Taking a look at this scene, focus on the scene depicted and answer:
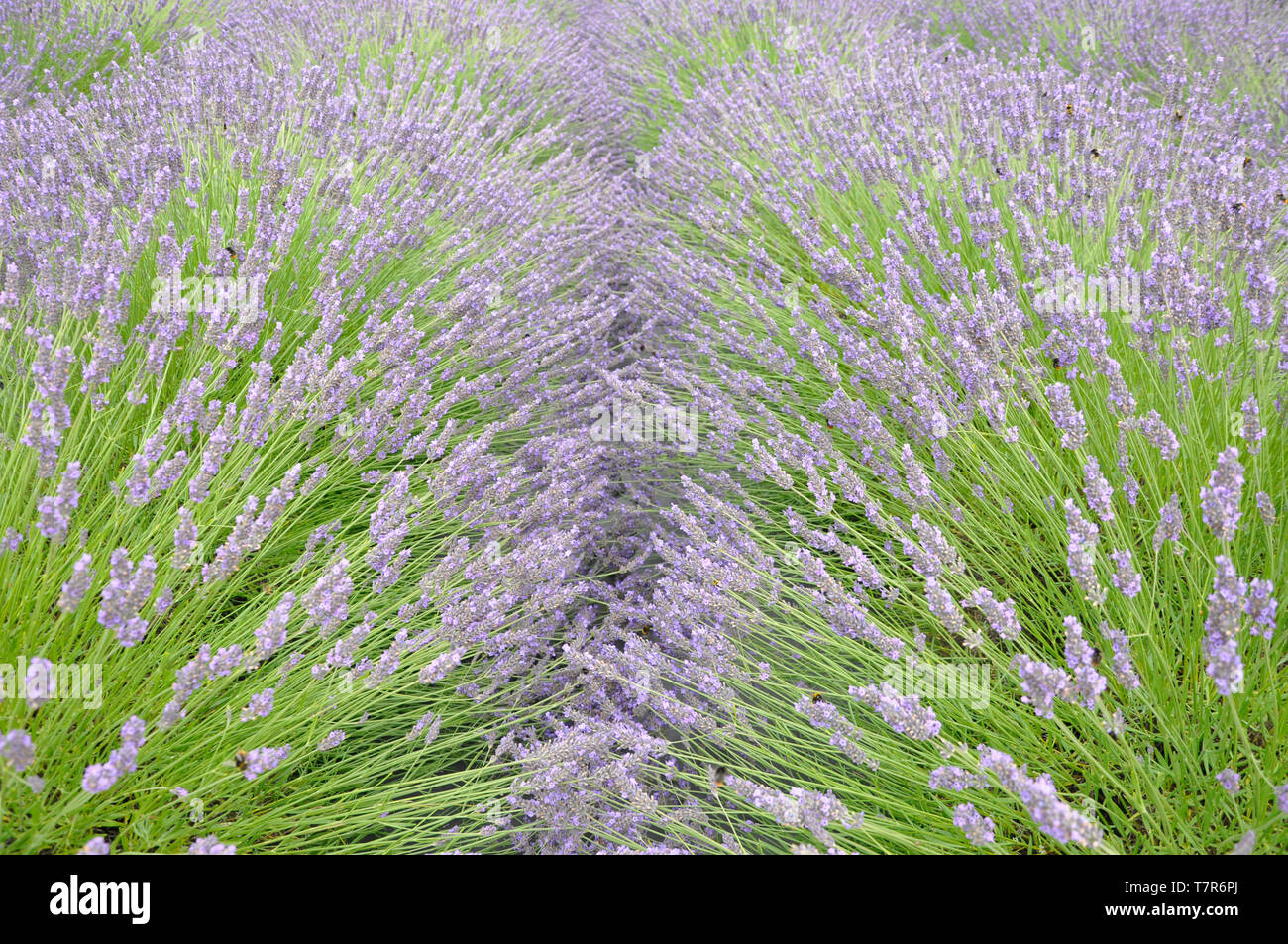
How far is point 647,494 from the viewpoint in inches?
87.8

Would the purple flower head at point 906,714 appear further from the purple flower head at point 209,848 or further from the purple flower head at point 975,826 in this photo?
the purple flower head at point 209,848

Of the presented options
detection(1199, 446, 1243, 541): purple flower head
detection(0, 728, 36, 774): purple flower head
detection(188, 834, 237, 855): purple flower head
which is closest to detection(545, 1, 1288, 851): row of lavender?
detection(1199, 446, 1243, 541): purple flower head

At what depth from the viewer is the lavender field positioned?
1039 millimetres

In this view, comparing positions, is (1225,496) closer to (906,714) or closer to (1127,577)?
(1127,577)

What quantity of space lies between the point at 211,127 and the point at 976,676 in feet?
8.63

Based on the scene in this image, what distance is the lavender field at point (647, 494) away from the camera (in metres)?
1.04

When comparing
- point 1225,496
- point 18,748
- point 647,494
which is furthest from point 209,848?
point 647,494

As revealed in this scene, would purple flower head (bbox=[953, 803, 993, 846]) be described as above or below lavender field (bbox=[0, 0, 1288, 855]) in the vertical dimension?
below

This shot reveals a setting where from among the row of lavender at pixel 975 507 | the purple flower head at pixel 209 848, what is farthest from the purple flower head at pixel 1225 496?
the purple flower head at pixel 209 848

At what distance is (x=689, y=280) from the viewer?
2.46m

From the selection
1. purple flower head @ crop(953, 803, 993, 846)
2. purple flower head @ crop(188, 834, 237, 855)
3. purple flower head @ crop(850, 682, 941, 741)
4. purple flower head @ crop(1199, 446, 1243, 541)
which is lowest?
purple flower head @ crop(953, 803, 993, 846)

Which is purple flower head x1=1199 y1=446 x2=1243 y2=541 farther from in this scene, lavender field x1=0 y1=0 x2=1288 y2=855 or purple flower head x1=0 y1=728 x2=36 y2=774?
purple flower head x1=0 y1=728 x2=36 y2=774
